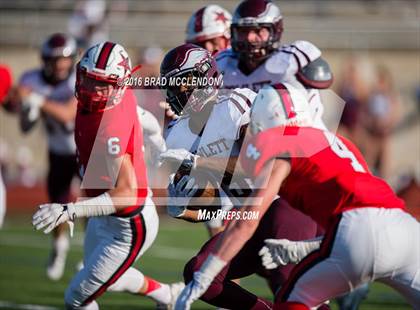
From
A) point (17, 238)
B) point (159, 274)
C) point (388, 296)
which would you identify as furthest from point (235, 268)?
point (17, 238)

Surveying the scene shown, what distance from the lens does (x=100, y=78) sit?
17.9ft

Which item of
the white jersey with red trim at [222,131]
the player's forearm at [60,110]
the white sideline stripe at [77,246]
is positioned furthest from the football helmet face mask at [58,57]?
the white jersey with red trim at [222,131]

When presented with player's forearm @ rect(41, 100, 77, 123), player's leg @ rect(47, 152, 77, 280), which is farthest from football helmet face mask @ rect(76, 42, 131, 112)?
player's leg @ rect(47, 152, 77, 280)

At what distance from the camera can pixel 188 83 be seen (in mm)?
5289

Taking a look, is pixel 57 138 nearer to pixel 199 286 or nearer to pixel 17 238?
pixel 17 238

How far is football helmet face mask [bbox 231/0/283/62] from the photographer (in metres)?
6.34

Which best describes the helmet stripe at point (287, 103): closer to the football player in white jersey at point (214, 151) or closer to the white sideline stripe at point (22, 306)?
the football player in white jersey at point (214, 151)

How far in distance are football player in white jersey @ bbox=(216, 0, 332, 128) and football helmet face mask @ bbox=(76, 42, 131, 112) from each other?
1.12m

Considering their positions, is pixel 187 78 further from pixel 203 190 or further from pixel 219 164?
pixel 203 190

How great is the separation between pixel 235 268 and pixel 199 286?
1.11 meters

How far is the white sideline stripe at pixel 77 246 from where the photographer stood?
10.6m

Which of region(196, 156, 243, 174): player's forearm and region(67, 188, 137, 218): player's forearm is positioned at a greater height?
region(196, 156, 243, 174): player's forearm

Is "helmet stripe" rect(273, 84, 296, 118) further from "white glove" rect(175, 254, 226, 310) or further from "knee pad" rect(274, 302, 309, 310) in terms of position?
"knee pad" rect(274, 302, 309, 310)

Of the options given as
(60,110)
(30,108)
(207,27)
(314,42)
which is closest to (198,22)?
(207,27)
